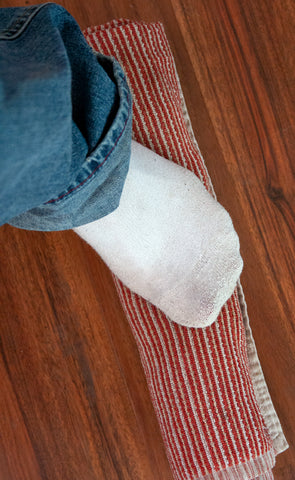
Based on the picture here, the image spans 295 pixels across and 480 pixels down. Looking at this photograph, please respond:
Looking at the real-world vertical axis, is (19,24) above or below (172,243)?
above

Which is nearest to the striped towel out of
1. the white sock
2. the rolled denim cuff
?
the white sock

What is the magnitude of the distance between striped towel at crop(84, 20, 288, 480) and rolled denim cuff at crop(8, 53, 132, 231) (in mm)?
200

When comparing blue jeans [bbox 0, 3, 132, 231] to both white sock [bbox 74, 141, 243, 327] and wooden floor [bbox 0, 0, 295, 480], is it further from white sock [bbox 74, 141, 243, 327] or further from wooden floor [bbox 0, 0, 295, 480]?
wooden floor [bbox 0, 0, 295, 480]

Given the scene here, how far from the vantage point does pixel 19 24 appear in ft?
1.10

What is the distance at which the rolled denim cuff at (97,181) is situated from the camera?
35 cm

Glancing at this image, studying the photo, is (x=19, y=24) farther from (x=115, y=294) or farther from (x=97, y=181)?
(x=115, y=294)

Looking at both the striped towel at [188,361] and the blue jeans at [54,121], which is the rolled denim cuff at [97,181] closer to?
the blue jeans at [54,121]

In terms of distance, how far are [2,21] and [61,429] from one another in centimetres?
60

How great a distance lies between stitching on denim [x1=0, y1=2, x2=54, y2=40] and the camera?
328 mm

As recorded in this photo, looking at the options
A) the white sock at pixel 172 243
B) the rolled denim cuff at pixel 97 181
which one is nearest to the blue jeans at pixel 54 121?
the rolled denim cuff at pixel 97 181

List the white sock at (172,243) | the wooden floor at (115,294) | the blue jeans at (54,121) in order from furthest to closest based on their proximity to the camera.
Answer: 1. the wooden floor at (115,294)
2. the white sock at (172,243)
3. the blue jeans at (54,121)

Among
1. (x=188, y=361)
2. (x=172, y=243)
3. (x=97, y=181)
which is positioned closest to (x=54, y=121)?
(x=97, y=181)

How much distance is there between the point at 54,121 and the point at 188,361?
39 centimetres

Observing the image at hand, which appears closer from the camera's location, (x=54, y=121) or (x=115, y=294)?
(x=54, y=121)
